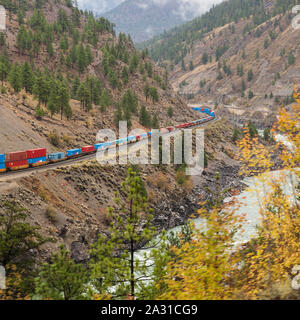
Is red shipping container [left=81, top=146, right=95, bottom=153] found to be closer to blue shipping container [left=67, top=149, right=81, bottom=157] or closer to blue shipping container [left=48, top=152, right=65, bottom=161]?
blue shipping container [left=67, top=149, right=81, bottom=157]

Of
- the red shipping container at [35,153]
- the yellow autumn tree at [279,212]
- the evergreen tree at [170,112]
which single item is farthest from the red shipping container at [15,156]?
the evergreen tree at [170,112]

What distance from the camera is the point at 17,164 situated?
38656 mm

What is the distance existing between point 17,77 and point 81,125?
16.7m

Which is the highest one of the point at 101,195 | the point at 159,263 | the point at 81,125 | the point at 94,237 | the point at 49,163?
the point at 81,125

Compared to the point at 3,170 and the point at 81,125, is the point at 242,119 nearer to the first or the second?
the point at 81,125

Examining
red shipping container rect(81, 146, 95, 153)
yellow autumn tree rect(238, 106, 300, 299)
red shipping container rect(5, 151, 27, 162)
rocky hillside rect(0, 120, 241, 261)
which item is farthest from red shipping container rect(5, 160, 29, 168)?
yellow autumn tree rect(238, 106, 300, 299)

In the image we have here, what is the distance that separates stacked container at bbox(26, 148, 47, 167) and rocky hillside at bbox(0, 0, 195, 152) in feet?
16.7

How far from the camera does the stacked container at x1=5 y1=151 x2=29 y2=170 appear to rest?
3734 cm

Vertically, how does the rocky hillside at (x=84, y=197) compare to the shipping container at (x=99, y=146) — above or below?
below

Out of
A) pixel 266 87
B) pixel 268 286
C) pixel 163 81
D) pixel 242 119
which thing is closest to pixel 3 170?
pixel 268 286

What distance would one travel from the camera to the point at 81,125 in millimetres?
67938

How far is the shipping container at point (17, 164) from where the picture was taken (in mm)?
37588

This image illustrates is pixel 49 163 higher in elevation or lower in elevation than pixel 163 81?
lower

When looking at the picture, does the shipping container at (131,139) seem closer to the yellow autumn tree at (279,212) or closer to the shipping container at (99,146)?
the shipping container at (99,146)
